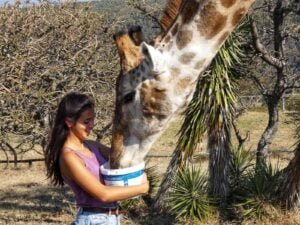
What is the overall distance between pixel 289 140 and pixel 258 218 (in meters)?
13.2

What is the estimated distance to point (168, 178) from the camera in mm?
9430

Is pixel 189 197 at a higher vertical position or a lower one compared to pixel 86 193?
lower

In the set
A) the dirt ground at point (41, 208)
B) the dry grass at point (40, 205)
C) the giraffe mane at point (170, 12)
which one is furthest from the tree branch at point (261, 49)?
the giraffe mane at point (170, 12)

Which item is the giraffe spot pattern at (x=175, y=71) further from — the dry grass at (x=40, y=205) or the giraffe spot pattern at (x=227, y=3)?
the dry grass at (x=40, y=205)

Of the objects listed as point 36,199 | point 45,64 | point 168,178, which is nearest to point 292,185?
point 168,178

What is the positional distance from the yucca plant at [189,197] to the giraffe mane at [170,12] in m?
5.93

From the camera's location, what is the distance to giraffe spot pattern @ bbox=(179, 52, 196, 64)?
123 inches

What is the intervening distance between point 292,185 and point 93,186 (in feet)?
19.7

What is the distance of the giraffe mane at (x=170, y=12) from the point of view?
330 centimetres

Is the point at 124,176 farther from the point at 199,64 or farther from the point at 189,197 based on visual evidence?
the point at 189,197

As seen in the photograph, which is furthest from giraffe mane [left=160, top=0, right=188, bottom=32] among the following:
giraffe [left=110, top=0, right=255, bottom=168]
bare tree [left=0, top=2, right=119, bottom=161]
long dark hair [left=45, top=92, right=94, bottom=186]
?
bare tree [left=0, top=2, right=119, bottom=161]

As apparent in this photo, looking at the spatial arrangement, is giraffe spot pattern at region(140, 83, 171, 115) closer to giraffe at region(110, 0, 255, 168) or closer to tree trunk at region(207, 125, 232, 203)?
giraffe at region(110, 0, 255, 168)

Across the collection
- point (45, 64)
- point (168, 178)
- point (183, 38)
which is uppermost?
point (45, 64)

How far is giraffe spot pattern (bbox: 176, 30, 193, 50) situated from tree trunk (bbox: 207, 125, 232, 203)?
20.3 ft
